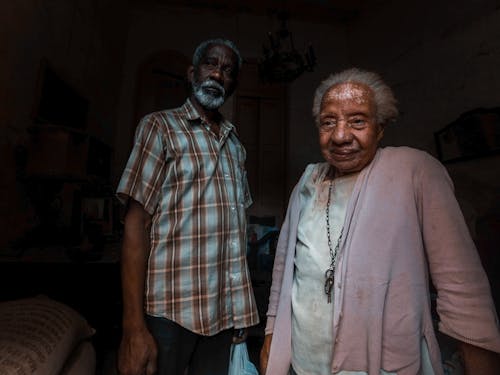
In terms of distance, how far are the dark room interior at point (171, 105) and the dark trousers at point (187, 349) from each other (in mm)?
583

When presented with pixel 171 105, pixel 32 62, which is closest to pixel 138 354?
pixel 32 62

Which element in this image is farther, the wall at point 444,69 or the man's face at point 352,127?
the wall at point 444,69

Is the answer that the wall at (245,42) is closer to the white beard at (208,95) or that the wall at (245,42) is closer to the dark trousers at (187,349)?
the white beard at (208,95)

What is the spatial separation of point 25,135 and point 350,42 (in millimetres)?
5491

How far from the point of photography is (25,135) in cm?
210

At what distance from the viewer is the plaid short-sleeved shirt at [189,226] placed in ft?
3.15

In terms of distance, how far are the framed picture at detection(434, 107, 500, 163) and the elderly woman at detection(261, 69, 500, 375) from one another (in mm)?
2659

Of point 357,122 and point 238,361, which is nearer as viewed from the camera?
point 357,122

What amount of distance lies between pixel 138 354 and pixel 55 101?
8.01ft

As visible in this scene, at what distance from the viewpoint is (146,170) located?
975 millimetres

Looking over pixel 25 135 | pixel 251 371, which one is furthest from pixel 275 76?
pixel 251 371

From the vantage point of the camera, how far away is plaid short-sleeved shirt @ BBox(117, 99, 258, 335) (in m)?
0.96

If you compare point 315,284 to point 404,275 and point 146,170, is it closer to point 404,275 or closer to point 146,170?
point 404,275

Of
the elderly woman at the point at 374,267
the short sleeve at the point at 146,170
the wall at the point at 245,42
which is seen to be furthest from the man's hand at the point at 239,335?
the wall at the point at 245,42
